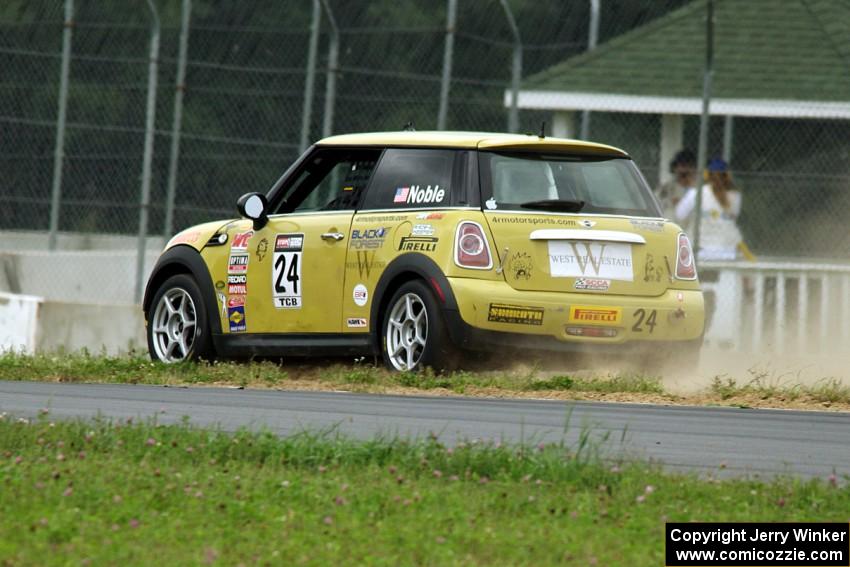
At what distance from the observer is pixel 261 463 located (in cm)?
721

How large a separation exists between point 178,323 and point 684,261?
3.64 metres

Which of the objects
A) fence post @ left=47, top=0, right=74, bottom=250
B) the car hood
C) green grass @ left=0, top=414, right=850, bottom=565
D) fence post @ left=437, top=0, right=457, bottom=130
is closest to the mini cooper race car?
the car hood

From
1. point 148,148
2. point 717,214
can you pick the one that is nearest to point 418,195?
point 148,148

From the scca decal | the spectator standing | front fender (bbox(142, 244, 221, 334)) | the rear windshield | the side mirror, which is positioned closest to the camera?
the rear windshield

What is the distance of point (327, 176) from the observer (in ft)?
40.9

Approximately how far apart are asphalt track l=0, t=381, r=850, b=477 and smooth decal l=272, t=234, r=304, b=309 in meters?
1.46

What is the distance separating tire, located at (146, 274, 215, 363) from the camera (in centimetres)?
1252

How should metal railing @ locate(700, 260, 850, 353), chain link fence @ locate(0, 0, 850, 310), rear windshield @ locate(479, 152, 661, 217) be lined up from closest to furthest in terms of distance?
rear windshield @ locate(479, 152, 661, 217)
metal railing @ locate(700, 260, 850, 353)
chain link fence @ locate(0, 0, 850, 310)

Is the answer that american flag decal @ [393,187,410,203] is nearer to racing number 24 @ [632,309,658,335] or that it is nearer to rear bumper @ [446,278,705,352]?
rear bumper @ [446,278,705,352]

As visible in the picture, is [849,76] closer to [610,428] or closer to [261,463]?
[610,428]

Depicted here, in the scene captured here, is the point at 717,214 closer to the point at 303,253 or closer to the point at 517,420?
the point at 303,253

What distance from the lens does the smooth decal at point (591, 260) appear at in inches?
437

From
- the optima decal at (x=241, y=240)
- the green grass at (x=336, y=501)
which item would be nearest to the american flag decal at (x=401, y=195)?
the optima decal at (x=241, y=240)

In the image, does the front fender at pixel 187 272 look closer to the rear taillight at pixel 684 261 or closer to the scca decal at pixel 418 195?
the scca decal at pixel 418 195
